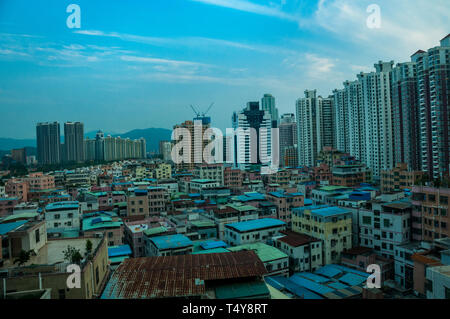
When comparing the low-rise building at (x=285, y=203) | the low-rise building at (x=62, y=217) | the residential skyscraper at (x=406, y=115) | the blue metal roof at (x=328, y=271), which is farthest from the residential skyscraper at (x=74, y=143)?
the residential skyscraper at (x=406, y=115)

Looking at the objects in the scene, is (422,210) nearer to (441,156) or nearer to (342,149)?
(441,156)

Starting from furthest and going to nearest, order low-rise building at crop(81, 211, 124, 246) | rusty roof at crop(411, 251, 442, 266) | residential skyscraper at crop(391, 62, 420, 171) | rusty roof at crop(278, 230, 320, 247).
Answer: residential skyscraper at crop(391, 62, 420, 171) < low-rise building at crop(81, 211, 124, 246) < rusty roof at crop(278, 230, 320, 247) < rusty roof at crop(411, 251, 442, 266)

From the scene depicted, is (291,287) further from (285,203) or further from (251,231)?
(285,203)

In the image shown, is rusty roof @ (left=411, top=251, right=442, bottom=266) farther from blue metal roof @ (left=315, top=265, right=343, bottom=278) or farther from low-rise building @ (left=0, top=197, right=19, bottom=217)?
low-rise building @ (left=0, top=197, right=19, bottom=217)

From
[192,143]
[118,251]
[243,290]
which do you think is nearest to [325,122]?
[192,143]

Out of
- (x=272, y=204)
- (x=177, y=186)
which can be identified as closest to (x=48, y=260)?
(x=272, y=204)

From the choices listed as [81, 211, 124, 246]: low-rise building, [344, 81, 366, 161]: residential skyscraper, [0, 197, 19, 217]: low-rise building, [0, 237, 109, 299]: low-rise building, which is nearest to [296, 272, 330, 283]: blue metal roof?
[0, 237, 109, 299]: low-rise building

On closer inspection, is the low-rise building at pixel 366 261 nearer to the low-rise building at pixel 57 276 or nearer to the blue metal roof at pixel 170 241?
the blue metal roof at pixel 170 241
